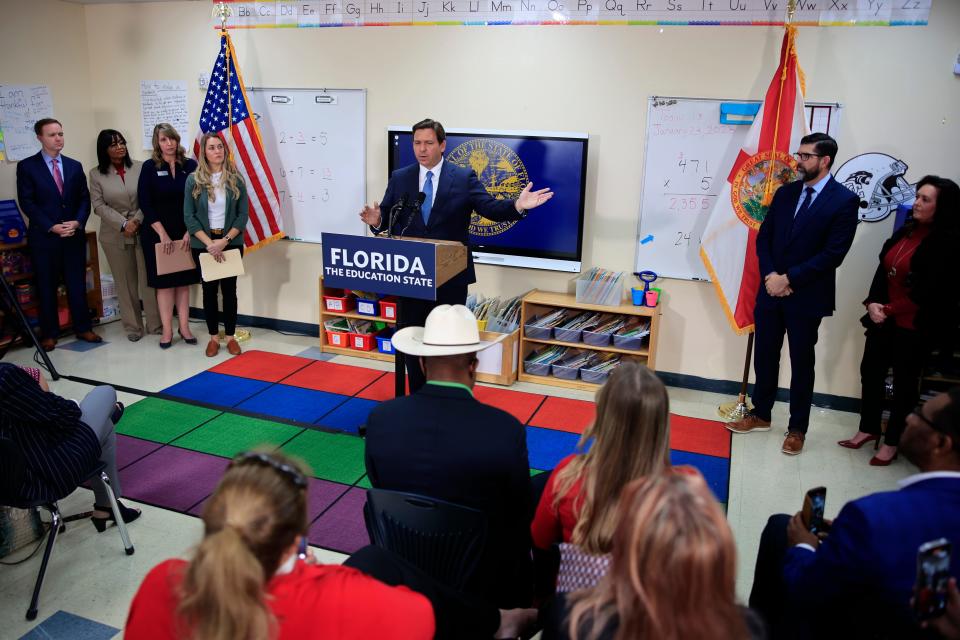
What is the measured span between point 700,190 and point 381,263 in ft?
8.13

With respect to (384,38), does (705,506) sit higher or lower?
lower

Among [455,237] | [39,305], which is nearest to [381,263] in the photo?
[455,237]

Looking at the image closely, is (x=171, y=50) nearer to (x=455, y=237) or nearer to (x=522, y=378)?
(x=455, y=237)

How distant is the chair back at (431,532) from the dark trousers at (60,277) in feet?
15.5

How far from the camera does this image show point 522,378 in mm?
5285

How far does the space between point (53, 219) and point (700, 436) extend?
16.5 ft

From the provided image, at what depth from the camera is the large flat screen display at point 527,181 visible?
5059 mm

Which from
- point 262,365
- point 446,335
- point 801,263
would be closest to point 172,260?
point 262,365

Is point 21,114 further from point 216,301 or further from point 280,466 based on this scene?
point 280,466

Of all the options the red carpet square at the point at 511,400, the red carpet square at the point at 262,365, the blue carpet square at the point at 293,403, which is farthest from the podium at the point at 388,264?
the red carpet square at the point at 262,365

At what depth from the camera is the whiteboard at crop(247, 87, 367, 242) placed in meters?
5.70

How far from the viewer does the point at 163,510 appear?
3.45 metres

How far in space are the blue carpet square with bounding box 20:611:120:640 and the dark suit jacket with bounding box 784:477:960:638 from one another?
2.41 meters

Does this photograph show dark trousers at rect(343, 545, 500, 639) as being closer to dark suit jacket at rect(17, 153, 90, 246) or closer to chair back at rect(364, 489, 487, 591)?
chair back at rect(364, 489, 487, 591)
